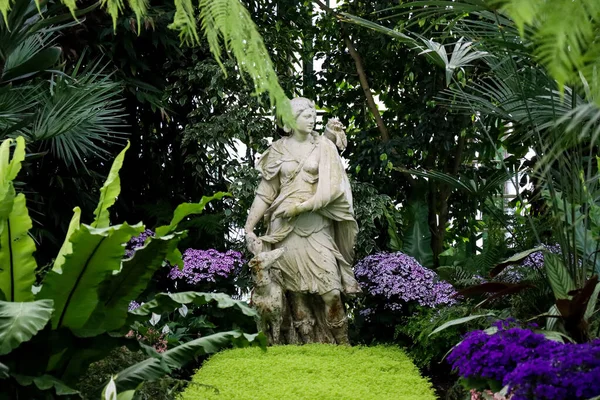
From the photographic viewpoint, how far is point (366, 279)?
8.59 metres

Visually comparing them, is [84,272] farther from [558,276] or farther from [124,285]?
[558,276]

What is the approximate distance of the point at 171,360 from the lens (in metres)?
5.34

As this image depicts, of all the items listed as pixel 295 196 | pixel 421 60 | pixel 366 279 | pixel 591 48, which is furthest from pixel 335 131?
pixel 591 48

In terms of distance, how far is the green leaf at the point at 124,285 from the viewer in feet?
16.9

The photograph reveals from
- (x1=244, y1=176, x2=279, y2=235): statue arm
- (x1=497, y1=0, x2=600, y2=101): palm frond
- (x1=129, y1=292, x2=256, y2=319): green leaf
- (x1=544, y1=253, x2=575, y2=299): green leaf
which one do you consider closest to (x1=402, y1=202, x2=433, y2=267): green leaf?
(x1=244, y1=176, x2=279, y2=235): statue arm

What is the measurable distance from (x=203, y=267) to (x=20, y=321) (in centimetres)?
417

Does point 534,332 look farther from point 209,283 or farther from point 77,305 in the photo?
point 209,283

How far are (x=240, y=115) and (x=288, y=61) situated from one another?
4.64ft

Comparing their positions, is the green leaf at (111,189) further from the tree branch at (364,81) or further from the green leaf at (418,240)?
the tree branch at (364,81)

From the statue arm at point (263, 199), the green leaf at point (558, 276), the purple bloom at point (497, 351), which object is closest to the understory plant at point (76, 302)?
the purple bloom at point (497, 351)

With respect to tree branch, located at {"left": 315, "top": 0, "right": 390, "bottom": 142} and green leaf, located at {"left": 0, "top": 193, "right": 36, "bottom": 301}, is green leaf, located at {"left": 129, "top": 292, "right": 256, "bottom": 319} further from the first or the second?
tree branch, located at {"left": 315, "top": 0, "right": 390, "bottom": 142}

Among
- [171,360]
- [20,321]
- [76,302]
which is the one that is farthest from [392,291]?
[20,321]

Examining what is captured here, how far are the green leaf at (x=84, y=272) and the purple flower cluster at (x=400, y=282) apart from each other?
3.70 meters

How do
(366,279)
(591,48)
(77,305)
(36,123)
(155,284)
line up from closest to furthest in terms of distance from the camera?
(591,48)
(77,305)
(36,123)
(366,279)
(155,284)
